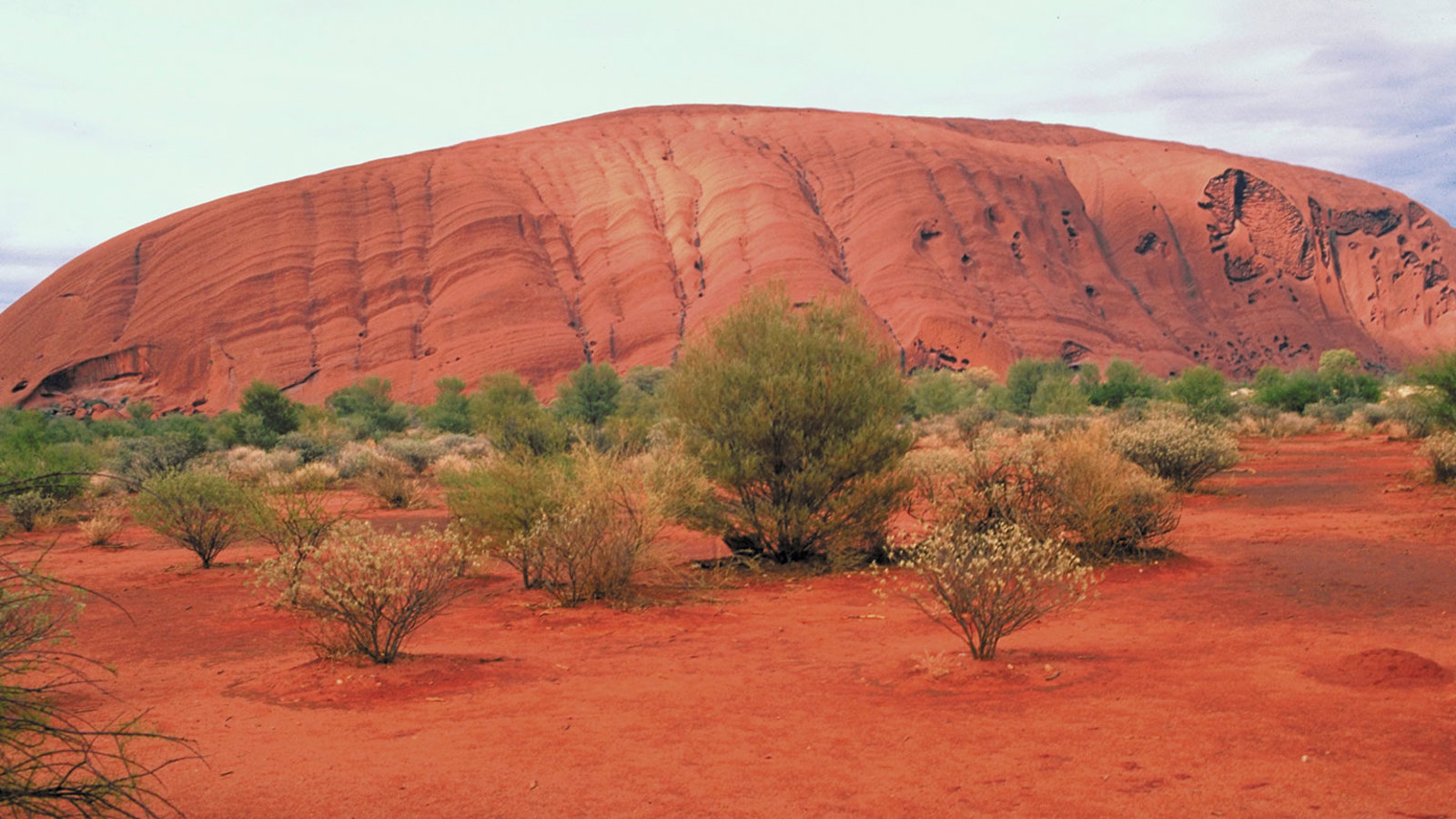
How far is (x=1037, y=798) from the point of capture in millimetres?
4785

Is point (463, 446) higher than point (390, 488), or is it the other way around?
point (463, 446)

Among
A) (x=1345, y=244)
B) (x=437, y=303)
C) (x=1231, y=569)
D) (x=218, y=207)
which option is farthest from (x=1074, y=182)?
(x=1231, y=569)

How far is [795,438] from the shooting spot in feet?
41.3

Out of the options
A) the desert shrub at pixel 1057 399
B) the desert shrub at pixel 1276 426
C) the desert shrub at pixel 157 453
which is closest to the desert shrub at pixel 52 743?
the desert shrub at pixel 157 453

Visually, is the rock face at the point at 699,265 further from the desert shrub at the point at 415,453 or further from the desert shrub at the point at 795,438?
the desert shrub at the point at 795,438

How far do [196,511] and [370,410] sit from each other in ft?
97.9

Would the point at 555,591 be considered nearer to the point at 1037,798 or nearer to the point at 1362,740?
the point at 1037,798

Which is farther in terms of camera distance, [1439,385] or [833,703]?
[1439,385]

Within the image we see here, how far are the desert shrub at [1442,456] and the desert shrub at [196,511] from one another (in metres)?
20.3

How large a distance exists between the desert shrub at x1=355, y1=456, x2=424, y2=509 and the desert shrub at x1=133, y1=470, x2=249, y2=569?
5.88 metres

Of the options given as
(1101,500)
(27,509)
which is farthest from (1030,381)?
(27,509)

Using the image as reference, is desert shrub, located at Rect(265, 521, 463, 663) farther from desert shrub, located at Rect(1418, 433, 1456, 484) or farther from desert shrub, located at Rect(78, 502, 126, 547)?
desert shrub, located at Rect(1418, 433, 1456, 484)

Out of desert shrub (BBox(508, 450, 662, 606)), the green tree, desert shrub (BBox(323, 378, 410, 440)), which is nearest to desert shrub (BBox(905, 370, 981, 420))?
the green tree

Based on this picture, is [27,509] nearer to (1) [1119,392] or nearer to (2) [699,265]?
(1) [1119,392]
